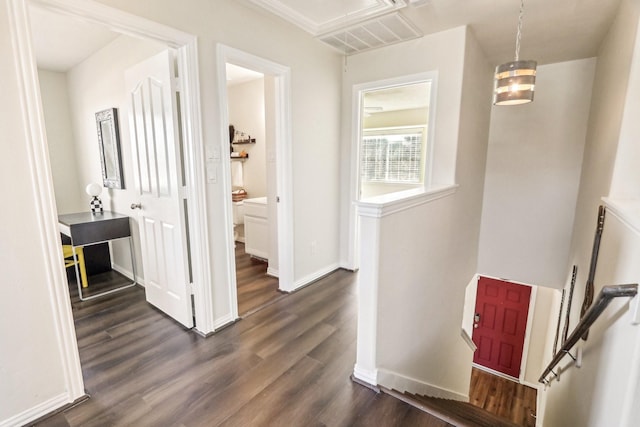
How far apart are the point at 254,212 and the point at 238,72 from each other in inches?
79.9

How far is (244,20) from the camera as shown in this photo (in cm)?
233

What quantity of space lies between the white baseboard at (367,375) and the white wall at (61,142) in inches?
169

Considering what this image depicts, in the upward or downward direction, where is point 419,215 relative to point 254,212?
upward

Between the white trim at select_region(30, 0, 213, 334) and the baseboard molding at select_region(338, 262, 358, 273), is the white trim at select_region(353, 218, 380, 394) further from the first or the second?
the baseboard molding at select_region(338, 262, 358, 273)

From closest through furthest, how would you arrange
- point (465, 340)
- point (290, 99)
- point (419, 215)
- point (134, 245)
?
point (419, 215) → point (290, 99) → point (134, 245) → point (465, 340)

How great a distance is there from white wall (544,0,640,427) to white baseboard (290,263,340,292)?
7.69 feet

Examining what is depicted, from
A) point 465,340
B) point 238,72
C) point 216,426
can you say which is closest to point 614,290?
point 216,426

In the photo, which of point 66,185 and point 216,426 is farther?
point 66,185

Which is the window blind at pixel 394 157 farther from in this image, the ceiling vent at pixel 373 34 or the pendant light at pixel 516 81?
the pendant light at pixel 516 81

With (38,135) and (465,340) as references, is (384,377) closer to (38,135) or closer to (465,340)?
(38,135)

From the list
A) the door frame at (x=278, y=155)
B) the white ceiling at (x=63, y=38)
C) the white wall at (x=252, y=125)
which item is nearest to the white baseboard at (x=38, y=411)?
the door frame at (x=278, y=155)

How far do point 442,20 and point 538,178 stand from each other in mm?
2614

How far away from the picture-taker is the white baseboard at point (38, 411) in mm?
1482

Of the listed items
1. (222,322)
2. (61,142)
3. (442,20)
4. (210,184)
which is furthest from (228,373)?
(61,142)
